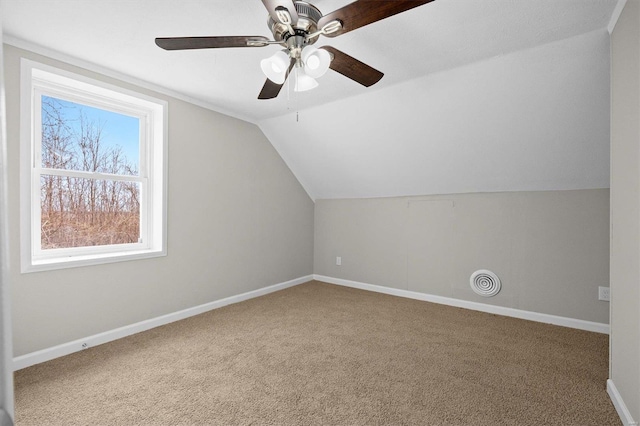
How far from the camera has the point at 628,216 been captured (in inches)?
62.0

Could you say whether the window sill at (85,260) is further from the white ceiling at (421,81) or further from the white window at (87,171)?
the white ceiling at (421,81)

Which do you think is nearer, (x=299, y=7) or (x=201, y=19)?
(x=299, y=7)

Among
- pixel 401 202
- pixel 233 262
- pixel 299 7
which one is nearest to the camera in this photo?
pixel 299 7

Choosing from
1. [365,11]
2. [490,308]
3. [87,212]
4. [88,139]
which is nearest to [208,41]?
[365,11]

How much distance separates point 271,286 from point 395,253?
162 cm

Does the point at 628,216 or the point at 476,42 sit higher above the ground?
the point at 476,42

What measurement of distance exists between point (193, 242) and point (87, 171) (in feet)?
3.50

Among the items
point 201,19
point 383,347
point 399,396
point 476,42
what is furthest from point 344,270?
point 201,19

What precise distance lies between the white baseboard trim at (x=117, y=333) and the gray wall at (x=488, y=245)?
4.87 feet

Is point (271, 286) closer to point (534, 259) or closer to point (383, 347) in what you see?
point (383, 347)

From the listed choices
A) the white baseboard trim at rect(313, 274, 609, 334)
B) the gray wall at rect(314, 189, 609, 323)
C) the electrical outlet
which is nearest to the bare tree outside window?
the gray wall at rect(314, 189, 609, 323)

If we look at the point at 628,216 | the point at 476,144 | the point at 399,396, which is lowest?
the point at 399,396

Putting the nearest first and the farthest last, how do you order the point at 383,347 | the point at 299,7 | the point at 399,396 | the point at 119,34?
the point at 299,7, the point at 399,396, the point at 119,34, the point at 383,347

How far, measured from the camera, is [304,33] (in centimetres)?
157
